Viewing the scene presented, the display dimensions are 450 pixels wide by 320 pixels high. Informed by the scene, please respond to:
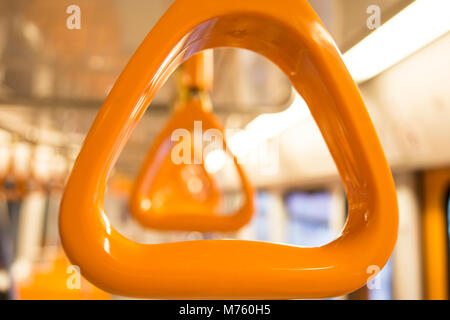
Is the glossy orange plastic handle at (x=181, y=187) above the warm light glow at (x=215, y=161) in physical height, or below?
below

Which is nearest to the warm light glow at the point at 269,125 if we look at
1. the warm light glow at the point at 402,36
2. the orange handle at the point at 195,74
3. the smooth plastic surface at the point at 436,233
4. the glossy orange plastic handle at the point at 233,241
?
the warm light glow at the point at 402,36

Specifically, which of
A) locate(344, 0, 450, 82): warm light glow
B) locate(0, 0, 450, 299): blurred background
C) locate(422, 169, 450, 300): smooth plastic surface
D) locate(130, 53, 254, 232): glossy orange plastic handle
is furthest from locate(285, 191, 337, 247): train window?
locate(130, 53, 254, 232): glossy orange plastic handle

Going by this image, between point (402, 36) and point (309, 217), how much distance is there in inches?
109

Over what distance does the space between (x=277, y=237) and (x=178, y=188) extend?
3.68m

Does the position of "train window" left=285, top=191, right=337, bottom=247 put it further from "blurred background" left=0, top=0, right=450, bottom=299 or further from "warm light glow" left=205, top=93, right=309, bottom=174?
"warm light glow" left=205, top=93, right=309, bottom=174

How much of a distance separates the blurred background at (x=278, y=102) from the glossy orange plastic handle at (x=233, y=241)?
12.1 inches

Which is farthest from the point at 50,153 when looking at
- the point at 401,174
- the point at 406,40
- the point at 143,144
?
the point at 406,40

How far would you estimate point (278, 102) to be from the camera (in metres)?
1.78

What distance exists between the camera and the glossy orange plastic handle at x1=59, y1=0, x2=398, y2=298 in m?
0.24

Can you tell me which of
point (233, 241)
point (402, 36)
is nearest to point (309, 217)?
point (402, 36)

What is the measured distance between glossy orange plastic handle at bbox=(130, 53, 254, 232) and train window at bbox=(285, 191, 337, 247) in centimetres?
223

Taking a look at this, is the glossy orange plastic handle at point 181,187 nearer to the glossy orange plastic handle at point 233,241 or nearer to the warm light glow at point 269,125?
the glossy orange plastic handle at point 233,241

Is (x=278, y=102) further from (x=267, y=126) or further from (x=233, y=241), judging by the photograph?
Answer: (x=233, y=241)

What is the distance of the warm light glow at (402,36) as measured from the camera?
87 centimetres
